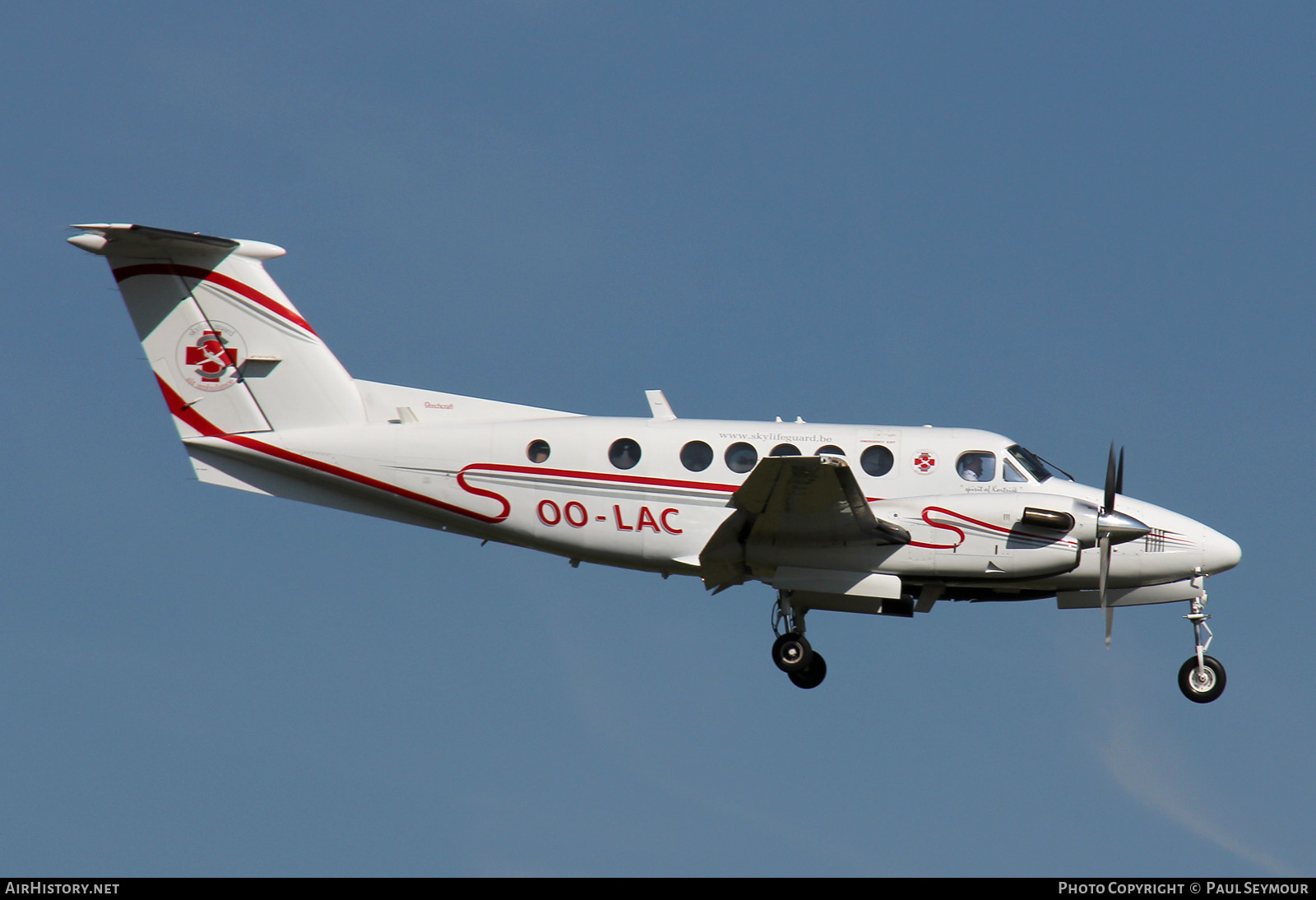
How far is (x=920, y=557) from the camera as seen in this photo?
64.2 ft

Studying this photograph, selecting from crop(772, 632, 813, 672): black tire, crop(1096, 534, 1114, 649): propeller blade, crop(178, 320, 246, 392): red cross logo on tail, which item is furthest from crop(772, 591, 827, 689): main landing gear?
crop(178, 320, 246, 392): red cross logo on tail

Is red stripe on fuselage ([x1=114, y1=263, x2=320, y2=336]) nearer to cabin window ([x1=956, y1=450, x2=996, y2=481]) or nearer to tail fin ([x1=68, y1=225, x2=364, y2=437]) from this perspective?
tail fin ([x1=68, y1=225, x2=364, y2=437])

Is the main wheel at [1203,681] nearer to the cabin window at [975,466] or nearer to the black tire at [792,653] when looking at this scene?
the cabin window at [975,466]

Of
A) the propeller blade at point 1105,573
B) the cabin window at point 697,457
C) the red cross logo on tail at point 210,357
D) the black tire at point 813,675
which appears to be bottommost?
the black tire at point 813,675

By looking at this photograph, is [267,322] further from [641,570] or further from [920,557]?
[920,557]

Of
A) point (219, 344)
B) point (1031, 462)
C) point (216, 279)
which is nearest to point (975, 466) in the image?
point (1031, 462)

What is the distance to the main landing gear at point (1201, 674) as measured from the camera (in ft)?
65.9

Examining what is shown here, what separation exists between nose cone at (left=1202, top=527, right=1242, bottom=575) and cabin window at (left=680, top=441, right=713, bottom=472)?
7.18 metres

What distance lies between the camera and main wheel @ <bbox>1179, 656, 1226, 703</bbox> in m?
20.1

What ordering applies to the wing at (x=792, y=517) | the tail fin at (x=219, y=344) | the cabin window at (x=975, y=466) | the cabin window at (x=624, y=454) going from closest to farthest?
the wing at (x=792, y=517)
the cabin window at (x=624, y=454)
the cabin window at (x=975, y=466)
the tail fin at (x=219, y=344)

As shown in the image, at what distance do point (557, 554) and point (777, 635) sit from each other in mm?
3338

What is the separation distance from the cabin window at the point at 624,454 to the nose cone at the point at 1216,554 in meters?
8.17

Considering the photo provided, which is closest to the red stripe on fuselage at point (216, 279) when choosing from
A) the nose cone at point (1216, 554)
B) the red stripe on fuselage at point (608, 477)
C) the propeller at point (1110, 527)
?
the red stripe on fuselage at point (608, 477)

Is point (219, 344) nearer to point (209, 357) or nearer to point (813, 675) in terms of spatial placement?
point (209, 357)
